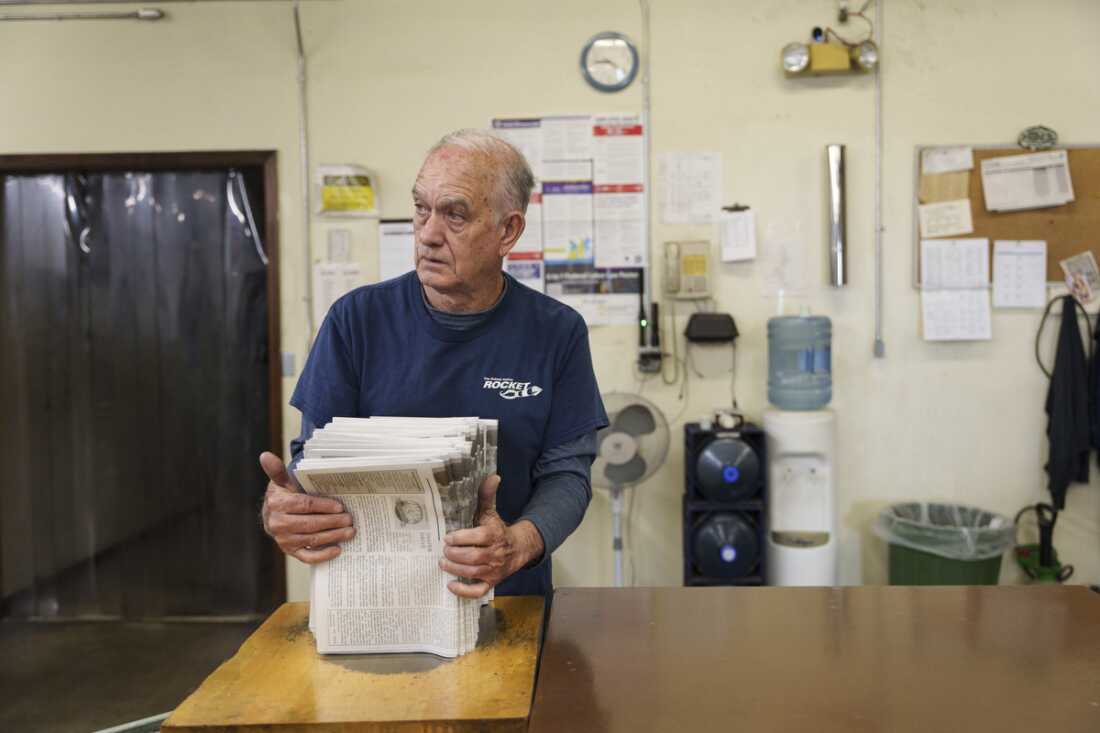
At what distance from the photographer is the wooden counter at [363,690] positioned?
0.96 metres

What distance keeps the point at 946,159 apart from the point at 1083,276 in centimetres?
74

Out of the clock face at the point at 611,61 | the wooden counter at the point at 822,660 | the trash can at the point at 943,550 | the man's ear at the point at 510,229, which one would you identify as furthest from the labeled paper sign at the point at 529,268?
the wooden counter at the point at 822,660

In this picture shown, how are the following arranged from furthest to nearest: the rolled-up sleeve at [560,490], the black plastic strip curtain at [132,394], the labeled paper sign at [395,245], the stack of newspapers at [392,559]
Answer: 1. the black plastic strip curtain at [132,394]
2. the labeled paper sign at [395,245]
3. the rolled-up sleeve at [560,490]
4. the stack of newspapers at [392,559]

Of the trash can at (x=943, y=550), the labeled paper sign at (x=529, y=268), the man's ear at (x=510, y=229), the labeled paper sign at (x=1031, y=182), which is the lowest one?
the trash can at (x=943, y=550)

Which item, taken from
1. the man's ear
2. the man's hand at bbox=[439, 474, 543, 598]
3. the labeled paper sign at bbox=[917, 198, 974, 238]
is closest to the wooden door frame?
the man's ear

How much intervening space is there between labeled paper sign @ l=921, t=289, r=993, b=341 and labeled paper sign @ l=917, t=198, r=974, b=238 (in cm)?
25

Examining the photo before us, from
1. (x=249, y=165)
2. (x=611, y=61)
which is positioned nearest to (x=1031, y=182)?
(x=611, y=61)

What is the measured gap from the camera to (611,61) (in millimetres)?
3354

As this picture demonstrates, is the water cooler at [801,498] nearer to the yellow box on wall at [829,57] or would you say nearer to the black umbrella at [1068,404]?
the black umbrella at [1068,404]

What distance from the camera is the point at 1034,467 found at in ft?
11.1

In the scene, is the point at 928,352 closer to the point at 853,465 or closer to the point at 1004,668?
the point at 853,465

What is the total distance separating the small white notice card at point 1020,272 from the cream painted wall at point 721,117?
94mm

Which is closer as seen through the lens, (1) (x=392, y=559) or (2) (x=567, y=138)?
(1) (x=392, y=559)

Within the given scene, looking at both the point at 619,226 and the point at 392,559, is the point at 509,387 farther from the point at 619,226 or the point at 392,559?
the point at 619,226
